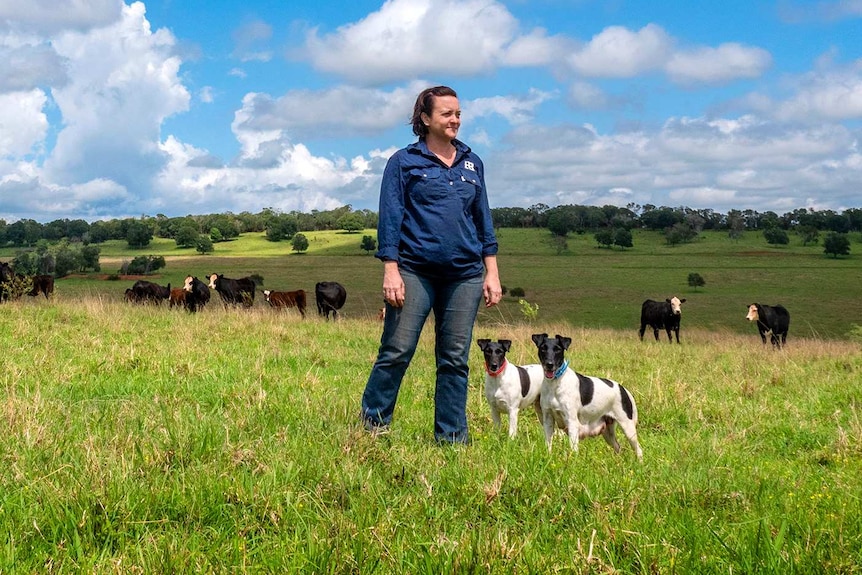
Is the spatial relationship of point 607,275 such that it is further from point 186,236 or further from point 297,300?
point 297,300

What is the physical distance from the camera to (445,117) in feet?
17.3

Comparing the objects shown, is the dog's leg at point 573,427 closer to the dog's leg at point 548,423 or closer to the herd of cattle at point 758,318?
the dog's leg at point 548,423

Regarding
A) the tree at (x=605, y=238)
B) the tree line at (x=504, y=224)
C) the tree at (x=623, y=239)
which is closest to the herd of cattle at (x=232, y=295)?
the tree line at (x=504, y=224)

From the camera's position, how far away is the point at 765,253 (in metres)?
93.1

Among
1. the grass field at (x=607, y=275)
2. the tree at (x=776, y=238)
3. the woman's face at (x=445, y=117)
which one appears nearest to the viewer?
the woman's face at (x=445, y=117)

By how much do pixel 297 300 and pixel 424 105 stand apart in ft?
74.8

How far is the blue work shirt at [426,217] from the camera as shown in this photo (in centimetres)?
520

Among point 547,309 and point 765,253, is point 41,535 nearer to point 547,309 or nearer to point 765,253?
point 547,309

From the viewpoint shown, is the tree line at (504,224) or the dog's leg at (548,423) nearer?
the dog's leg at (548,423)

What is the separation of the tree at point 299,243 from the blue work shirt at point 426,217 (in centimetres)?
8696

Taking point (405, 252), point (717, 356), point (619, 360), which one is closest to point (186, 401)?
point (405, 252)

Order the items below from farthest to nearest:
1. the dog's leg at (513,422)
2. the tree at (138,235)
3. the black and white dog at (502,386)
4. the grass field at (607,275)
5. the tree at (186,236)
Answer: the tree at (186,236), the tree at (138,235), the grass field at (607,275), the black and white dog at (502,386), the dog's leg at (513,422)

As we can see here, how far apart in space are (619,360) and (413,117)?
806 centimetres

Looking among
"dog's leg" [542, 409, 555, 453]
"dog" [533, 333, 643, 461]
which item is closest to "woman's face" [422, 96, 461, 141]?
"dog" [533, 333, 643, 461]
